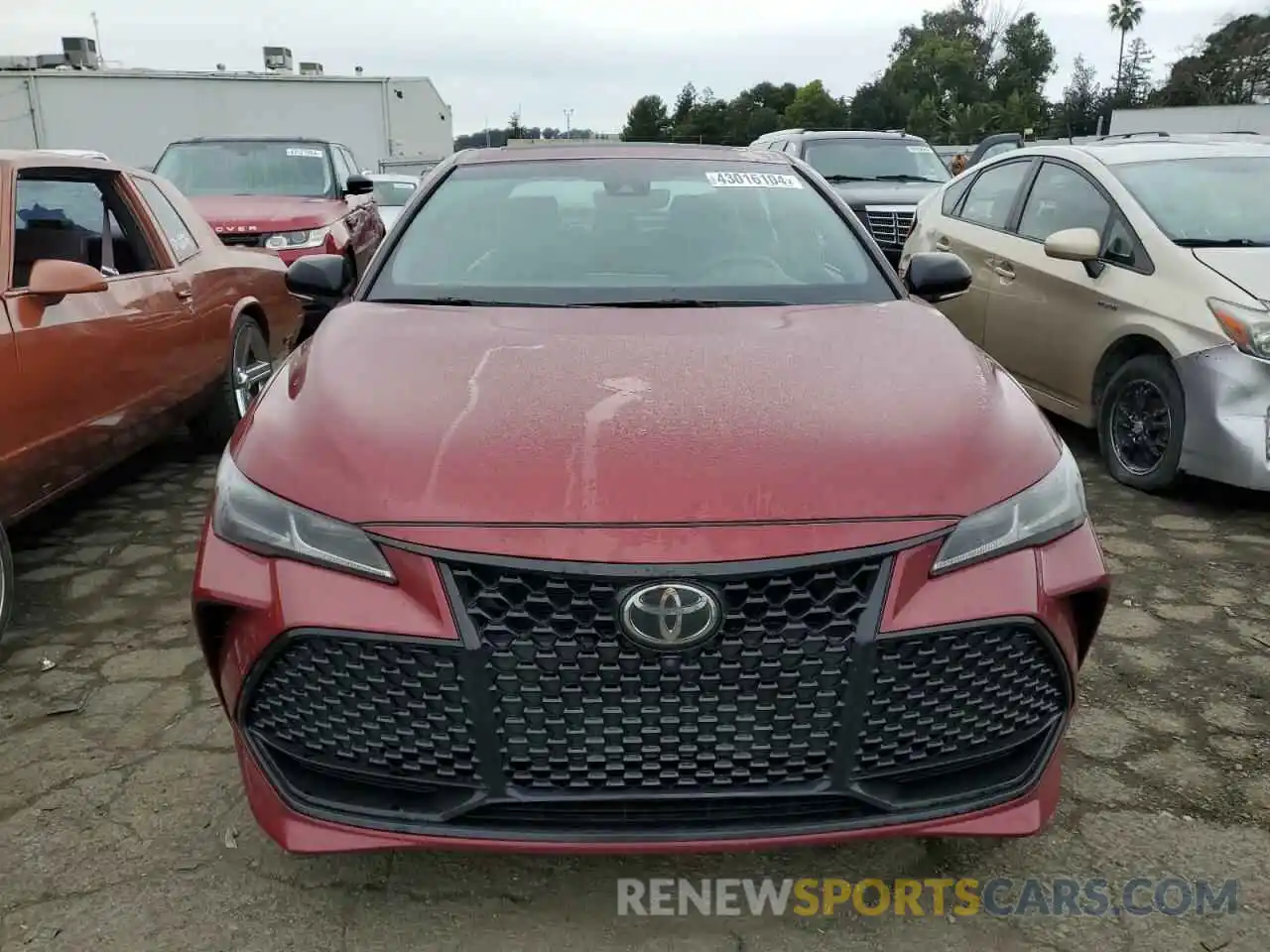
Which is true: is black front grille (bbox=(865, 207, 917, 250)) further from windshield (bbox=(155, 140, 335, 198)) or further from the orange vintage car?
the orange vintage car

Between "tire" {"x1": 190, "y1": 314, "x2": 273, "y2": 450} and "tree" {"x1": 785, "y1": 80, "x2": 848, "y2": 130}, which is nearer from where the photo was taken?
"tire" {"x1": 190, "y1": 314, "x2": 273, "y2": 450}

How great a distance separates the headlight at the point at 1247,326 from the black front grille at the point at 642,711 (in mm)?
2840

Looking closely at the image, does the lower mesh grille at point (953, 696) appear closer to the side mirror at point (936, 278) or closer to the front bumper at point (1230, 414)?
the side mirror at point (936, 278)

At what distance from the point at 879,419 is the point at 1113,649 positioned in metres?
1.73

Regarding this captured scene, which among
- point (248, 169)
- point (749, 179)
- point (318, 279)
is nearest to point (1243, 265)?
point (749, 179)

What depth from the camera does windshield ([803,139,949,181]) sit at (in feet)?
36.9

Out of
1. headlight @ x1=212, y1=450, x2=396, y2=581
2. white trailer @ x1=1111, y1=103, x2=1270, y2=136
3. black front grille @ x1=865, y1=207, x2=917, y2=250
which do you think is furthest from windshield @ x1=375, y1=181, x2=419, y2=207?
white trailer @ x1=1111, y1=103, x2=1270, y2=136

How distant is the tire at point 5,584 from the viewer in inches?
125

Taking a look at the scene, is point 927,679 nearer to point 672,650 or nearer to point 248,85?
point 672,650

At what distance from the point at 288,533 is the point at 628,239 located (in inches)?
64.6

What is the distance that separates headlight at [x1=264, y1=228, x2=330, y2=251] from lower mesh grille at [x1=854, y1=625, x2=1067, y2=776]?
755 centimetres

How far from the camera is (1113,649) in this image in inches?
130

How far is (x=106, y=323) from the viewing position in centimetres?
391

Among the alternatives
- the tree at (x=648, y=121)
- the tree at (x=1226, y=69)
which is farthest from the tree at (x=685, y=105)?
the tree at (x=1226, y=69)
